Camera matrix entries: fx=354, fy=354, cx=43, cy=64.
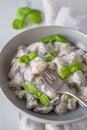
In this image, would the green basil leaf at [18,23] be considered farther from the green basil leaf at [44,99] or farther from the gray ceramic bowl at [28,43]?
the green basil leaf at [44,99]

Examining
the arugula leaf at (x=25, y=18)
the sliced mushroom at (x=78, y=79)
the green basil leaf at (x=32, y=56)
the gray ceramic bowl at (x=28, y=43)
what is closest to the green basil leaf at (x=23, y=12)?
the arugula leaf at (x=25, y=18)

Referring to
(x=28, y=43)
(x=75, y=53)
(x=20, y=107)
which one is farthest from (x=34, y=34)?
(x=20, y=107)

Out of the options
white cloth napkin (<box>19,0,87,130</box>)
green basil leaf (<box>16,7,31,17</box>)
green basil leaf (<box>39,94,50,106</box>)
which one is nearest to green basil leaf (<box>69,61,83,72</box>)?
green basil leaf (<box>39,94,50,106</box>)

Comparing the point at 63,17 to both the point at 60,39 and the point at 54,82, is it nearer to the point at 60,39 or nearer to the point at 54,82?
the point at 60,39

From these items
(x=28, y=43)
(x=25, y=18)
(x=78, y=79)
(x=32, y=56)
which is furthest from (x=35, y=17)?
(x=78, y=79)

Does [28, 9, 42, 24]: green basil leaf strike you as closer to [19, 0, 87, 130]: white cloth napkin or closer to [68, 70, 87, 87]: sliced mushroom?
[19, 0, 87, 130]: white cloth napkin
